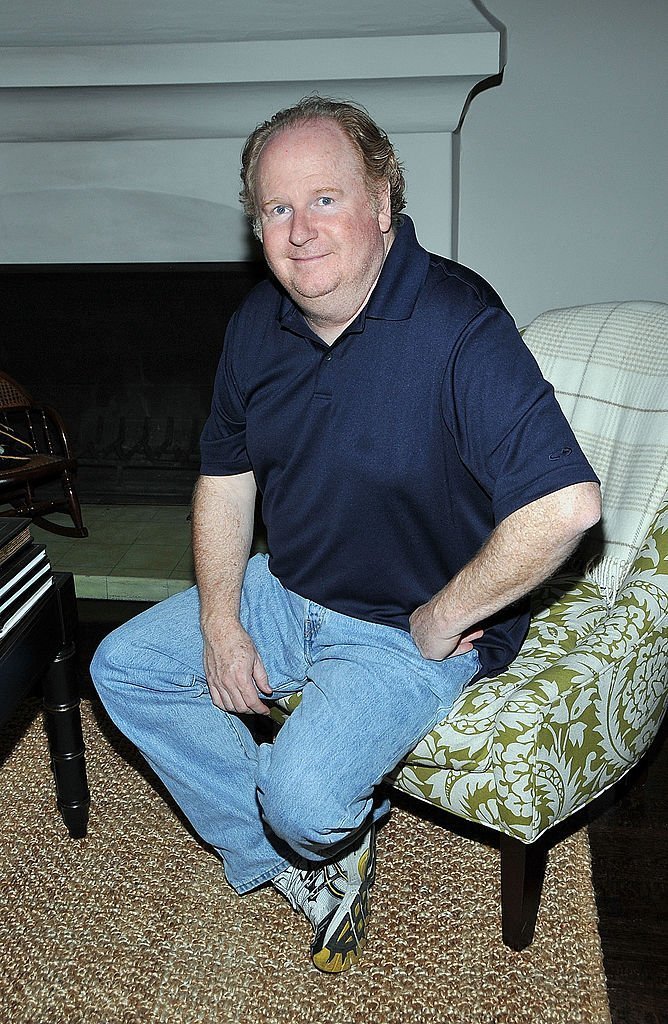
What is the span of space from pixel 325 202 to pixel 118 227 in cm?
136

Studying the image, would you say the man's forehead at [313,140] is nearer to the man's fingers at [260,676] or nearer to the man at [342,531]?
the man at [342,531]

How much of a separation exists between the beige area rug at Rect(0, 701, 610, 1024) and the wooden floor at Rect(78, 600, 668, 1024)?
0.11 feet

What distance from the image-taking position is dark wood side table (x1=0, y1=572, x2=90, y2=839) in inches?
53.0

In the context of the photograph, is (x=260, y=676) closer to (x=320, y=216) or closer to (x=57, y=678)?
(x=57, y=678)

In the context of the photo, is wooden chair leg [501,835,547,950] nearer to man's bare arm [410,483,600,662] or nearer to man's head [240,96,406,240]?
man's bare arm [410,483,600,662]

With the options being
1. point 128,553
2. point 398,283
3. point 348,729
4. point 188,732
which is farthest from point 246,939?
point 128,553

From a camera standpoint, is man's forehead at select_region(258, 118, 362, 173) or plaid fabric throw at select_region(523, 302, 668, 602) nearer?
man's forehead at select_region(258, 118, 362, 173)

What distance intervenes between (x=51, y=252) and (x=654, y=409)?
67.0 inches

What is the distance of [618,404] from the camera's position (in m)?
1.64

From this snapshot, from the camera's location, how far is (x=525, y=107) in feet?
7.41

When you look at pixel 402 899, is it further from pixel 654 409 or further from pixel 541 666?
pixel 654 409

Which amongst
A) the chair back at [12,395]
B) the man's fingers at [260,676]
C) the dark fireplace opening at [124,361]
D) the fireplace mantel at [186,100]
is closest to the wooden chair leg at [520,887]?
the man's fingers at [260,676]

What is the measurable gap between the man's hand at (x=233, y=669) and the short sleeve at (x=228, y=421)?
26cm

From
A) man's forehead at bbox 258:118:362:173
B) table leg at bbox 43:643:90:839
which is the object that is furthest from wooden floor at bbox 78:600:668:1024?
man's forehead at bbox 258:118:362:173
